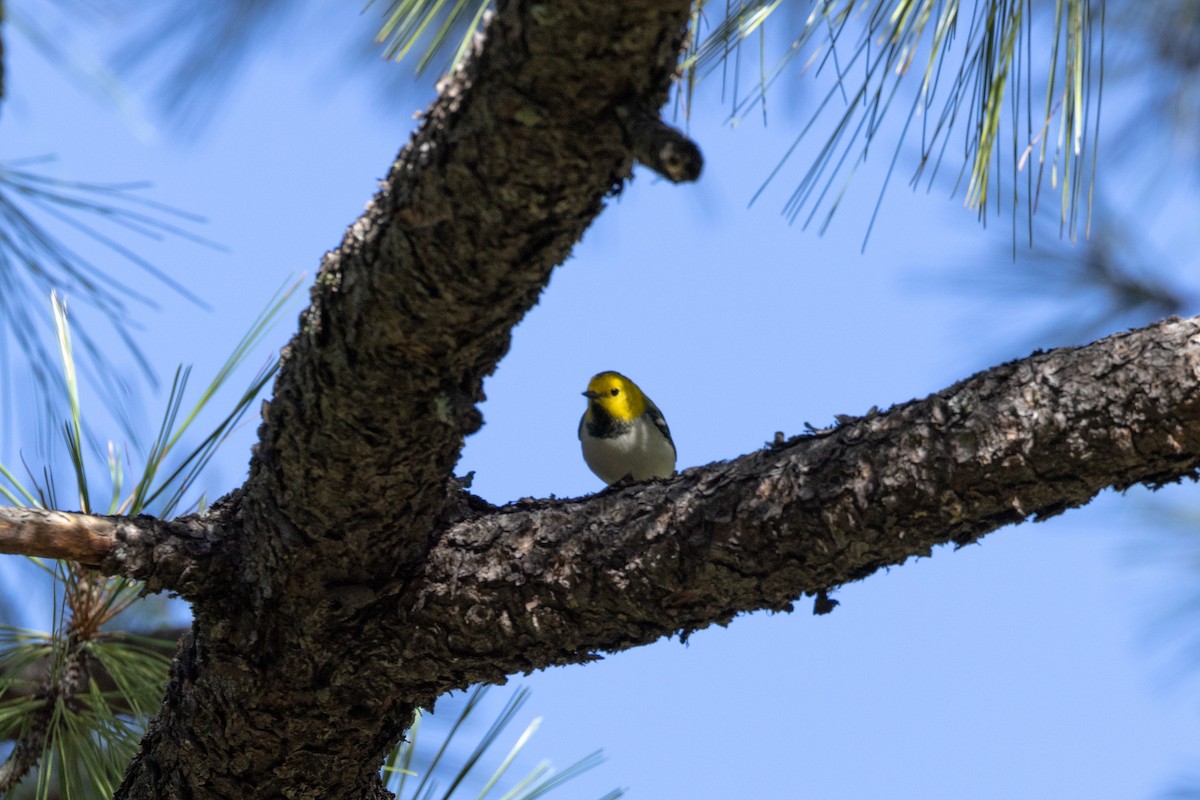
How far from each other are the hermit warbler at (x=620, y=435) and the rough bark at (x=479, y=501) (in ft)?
6.78

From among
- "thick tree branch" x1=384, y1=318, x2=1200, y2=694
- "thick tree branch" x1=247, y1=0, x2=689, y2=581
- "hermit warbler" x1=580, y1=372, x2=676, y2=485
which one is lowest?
"thick tree branch" x1=384, y1=318, x2=1200, y2=694

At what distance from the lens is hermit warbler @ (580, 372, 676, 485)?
3924 millimetres

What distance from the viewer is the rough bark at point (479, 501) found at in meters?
1.28

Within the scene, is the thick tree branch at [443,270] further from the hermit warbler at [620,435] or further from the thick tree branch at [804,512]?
the hermit warbler at [620,435]

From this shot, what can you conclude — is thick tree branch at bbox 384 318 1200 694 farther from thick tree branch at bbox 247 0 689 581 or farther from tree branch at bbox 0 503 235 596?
tree branch at bbox 0 503 235 596

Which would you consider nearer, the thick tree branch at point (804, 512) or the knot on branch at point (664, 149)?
the knot on branch at point (664, 149)

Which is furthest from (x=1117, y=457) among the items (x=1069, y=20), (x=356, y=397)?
(x=356, y=397)

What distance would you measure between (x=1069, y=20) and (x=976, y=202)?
28 centimetres

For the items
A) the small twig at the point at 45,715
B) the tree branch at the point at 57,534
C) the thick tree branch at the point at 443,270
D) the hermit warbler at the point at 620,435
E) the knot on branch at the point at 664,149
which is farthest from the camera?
the hermit warbler at the point at 620,435

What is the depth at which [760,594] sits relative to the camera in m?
1.58

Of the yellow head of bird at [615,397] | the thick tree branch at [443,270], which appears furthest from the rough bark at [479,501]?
the yellow head of bird at [615,397]

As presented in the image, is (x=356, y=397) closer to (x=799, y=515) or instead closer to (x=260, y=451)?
(x=260, y=451)

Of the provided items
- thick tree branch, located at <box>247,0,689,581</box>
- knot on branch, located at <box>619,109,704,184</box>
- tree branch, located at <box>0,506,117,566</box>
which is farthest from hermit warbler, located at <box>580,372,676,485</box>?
knot on branch, located at <box>619,109,704,184</box>

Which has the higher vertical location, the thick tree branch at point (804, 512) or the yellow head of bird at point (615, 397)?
the yellow head of bird at point (615, 397)
